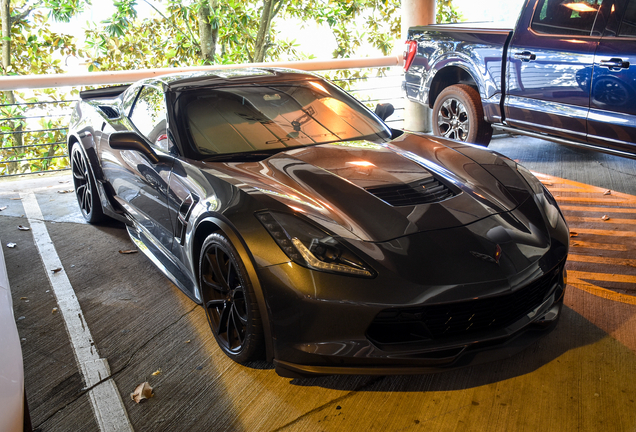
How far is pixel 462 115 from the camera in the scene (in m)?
6.34

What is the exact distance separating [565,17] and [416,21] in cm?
318

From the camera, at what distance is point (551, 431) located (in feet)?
7.07

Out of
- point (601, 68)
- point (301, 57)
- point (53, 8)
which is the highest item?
point (53, 8)

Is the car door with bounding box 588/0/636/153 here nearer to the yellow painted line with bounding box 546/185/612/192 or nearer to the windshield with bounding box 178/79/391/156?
the yellow painted line with bounding box 546/185/612/192

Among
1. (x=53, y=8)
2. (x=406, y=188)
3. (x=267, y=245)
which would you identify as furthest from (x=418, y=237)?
(x=53, y=8)

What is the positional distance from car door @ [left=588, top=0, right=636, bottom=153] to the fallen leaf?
423 cm

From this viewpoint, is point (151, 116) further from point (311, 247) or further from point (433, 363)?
point (433, 363)

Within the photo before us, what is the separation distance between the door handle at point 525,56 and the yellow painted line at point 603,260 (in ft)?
7.82

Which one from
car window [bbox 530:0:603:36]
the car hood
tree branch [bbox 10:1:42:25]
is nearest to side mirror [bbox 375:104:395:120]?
the car hood

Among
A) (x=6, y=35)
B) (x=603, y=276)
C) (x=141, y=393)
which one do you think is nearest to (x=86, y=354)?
(x=141, y=393)

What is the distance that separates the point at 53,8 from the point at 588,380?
15.7 metres

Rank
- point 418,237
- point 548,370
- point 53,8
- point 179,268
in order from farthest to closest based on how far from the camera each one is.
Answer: point 53,8 → point 179,268 → point 548,370 → point 418,237

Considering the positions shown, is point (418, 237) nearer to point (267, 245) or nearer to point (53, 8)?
point (267, 245)

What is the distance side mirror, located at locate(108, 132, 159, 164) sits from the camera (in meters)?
3.24
